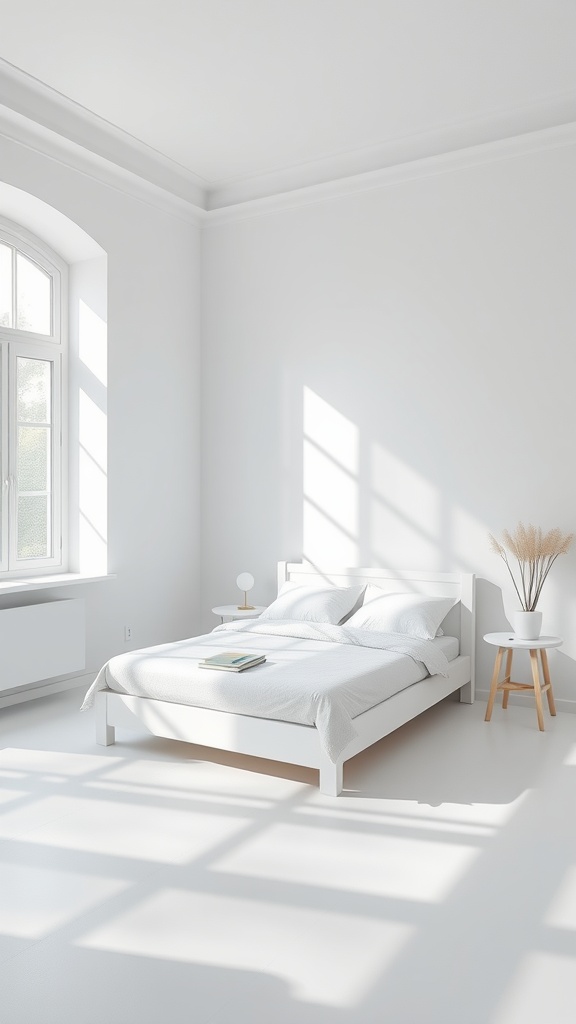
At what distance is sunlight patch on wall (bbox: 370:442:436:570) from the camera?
4.99 m

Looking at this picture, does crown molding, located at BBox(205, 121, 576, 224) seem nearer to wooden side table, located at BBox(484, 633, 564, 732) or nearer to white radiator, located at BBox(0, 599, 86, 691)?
wooden side table, located at BBox(484, 633, 564, 732)

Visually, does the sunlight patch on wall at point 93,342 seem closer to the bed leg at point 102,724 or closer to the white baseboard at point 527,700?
the bed leg at point 102,724

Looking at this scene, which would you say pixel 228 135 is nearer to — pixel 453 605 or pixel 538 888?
pixel 453 605

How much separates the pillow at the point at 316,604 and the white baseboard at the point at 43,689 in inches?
48.9

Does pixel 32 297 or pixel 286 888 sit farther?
pixel 32 297

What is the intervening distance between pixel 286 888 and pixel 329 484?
127 inches

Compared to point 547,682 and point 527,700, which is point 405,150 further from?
point 527,700

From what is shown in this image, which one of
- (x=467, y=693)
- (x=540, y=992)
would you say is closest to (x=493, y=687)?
(x=467, y=693)

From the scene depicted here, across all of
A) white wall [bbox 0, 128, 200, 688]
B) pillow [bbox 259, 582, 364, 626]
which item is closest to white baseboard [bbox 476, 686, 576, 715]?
pillow [bbox 259, 582, 364, 626]

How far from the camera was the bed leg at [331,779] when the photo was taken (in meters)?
3.26

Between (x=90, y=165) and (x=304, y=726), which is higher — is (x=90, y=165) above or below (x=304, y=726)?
above

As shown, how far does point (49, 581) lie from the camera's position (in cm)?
474

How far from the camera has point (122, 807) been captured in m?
3.16

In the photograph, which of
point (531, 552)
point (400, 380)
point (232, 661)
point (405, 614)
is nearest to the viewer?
point (232, 661)
